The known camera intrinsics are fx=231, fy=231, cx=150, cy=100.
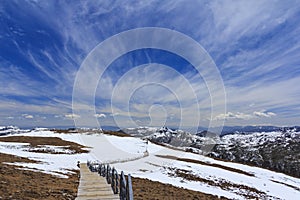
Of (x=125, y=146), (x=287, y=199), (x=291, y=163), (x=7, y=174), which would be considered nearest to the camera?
(x=7, y=174)

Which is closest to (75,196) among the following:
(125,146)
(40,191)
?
(40,191)

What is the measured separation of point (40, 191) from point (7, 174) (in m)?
4.22

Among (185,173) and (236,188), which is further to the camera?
(185,173)

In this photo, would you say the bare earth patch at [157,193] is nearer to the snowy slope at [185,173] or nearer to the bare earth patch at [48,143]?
the snowy slope at [185,173]

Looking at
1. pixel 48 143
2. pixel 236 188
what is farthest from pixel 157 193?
pixel 48 143

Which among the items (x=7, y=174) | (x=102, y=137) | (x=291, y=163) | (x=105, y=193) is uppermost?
(x=102, y=137)

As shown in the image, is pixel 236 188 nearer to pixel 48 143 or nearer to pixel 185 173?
pixel 185 173

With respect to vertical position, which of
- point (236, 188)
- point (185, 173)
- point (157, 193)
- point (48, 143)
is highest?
point (48, 143)

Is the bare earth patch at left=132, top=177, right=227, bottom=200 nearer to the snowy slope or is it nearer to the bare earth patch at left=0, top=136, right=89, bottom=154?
the snowy slope

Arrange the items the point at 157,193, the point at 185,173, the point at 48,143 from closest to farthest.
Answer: the point at 157,193, the point at 185,173, the point at 48,143

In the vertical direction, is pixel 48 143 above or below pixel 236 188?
above

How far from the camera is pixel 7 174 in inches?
532

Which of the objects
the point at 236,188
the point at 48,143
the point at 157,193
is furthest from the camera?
the point at 48,143

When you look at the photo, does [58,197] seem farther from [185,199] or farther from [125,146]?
[125,146]
